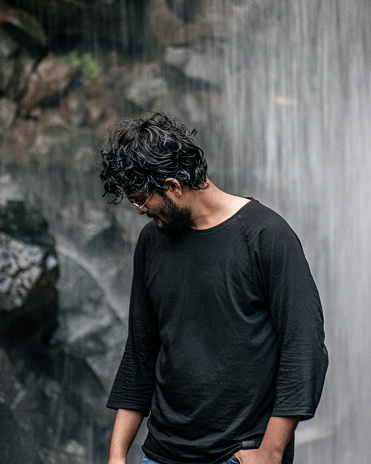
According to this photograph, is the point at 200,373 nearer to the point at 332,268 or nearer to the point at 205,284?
the point at 205,284

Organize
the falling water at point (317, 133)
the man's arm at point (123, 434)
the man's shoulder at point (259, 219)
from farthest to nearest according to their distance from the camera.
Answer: the falling water at point (317, 133), the man's arm at point (123, 434), the man's shoulder at point (259, 219)

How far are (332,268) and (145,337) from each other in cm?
560

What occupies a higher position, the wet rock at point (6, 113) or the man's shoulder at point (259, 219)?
the wet rock at point (6, 113)

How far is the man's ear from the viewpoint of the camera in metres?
1.81

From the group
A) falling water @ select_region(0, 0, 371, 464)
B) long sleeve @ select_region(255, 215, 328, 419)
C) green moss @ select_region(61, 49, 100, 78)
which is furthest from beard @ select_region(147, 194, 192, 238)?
green moss @ select_region(61, 49, 100, 78)

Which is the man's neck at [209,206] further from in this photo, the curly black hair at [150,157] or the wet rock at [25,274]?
the wet rock at [25,274]

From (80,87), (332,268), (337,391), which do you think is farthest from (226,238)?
(80,87)

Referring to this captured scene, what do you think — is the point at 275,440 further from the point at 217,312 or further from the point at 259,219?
the point at 259,219

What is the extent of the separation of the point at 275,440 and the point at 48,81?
23.2ft

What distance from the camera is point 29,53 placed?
25.6 ft

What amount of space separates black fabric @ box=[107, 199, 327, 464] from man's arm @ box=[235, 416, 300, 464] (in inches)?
1.3

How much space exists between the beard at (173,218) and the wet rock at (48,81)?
6.46 m

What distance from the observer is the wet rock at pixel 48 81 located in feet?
25.6

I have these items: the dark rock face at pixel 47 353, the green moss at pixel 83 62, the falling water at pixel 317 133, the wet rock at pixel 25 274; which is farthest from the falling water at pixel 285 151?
the wet rock at pixel 25 274
